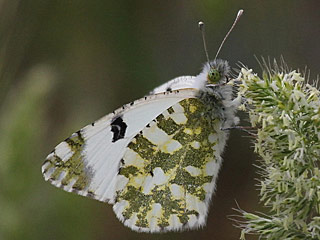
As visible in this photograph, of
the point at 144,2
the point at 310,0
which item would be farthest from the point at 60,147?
the point at 310,0

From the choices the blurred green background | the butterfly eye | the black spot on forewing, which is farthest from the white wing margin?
the blurred green background

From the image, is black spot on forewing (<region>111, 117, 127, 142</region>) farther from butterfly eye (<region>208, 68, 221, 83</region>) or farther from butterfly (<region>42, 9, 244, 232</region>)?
butterfly eye (<region>208, 68, 221, 83</region>)

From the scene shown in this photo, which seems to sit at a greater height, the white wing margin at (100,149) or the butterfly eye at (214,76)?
the butterfly eye at (214,76)

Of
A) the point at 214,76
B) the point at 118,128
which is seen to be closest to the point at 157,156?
the point at 118,128

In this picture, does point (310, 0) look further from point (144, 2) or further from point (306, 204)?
point (306, 204)

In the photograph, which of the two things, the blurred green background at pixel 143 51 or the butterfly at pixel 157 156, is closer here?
the butterfly at pixel 157 156

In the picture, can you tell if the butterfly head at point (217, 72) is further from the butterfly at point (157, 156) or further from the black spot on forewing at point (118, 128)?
the black spot on forewing at point (118, 128)

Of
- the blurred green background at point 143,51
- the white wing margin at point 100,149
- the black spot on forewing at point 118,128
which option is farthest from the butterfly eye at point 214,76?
the blurred green background at point 143,51
